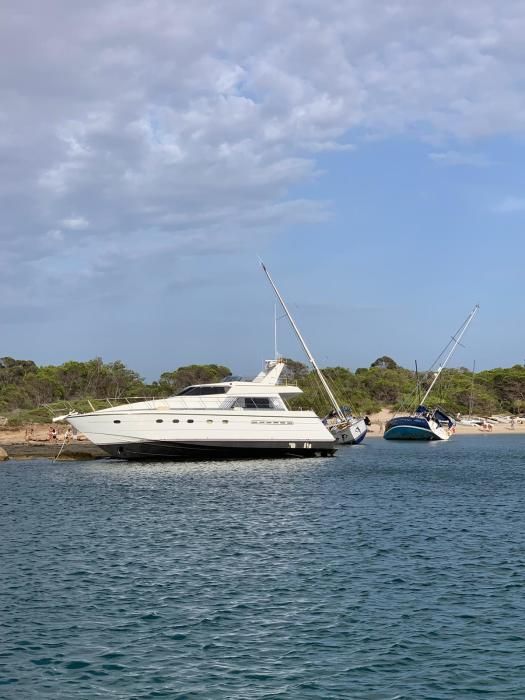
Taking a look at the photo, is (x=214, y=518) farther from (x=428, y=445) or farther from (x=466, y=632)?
(x=428, y=445)

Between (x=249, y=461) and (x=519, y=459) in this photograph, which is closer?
(x=249, y=461)

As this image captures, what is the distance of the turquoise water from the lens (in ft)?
42.8

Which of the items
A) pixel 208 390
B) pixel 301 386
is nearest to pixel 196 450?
pixel 208 390

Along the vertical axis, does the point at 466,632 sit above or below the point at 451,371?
below

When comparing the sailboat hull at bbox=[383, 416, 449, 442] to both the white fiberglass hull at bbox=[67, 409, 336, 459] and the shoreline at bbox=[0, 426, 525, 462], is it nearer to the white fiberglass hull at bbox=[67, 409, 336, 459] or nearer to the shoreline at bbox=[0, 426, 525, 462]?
the shoreline at bbox=[0, 426, 525, 462]

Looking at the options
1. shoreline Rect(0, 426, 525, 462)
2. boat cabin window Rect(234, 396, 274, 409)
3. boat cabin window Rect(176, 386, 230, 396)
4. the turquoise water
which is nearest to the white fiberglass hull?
boat cabin window Rect(234, 396, 274, 409)

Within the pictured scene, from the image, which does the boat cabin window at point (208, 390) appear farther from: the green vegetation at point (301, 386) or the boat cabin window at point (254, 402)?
the green vegetation at point (301, 386)

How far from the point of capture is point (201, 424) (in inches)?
1906

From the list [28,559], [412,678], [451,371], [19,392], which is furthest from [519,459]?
[451,371]

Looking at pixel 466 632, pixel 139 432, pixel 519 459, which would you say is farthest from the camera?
pixel 519 459

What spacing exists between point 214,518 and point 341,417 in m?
40.5

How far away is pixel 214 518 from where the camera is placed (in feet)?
96.0

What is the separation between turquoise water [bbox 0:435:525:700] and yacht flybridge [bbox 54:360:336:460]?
10.9 meters

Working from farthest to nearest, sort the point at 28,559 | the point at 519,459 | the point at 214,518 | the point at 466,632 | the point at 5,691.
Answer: the point at 519,459 → the point at 214,518 → the point at 28,559 → the point at 466,632 → the point at 5,691
